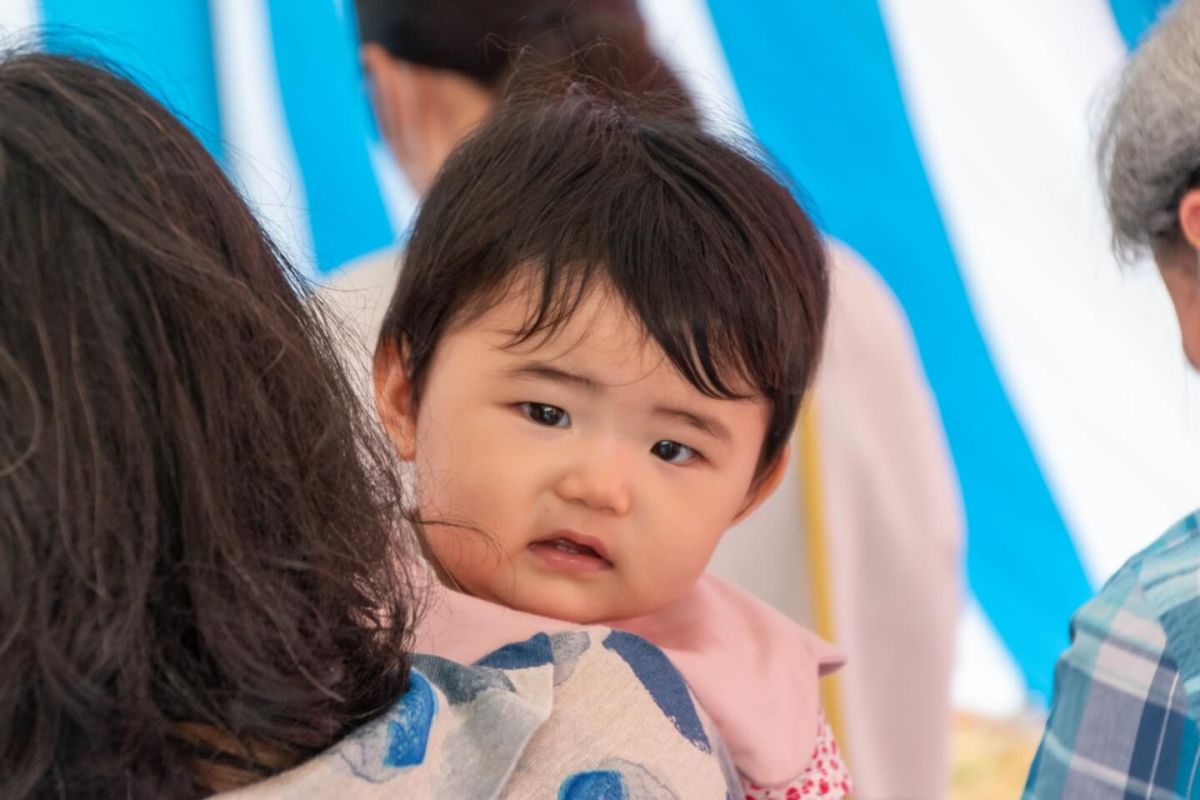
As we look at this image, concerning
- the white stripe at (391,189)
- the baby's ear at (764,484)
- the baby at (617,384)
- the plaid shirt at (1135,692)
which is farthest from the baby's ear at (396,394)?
the white stripe at (391,189)

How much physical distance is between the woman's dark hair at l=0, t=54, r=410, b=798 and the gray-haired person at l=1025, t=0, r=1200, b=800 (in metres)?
0.62

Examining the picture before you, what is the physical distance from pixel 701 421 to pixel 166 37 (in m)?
1.73

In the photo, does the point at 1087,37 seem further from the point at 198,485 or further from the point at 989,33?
the point at 198,485

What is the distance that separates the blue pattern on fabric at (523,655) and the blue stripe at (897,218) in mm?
1780

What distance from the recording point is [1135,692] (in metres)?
1.14

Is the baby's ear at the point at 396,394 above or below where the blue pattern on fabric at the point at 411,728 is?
above

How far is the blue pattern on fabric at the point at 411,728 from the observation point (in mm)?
804

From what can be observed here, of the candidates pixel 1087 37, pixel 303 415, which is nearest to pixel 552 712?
pixel 303 415

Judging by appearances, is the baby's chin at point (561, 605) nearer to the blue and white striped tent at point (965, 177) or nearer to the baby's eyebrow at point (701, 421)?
the baby's eyebrow at point (701, 421)

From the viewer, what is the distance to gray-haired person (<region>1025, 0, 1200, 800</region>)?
1117mm

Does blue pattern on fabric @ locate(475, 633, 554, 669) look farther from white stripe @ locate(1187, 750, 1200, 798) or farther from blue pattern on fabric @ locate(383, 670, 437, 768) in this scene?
white stripe @ locate(1187, 750, 1200, 798)

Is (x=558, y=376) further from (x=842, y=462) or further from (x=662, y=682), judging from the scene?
(x=842, y=462)

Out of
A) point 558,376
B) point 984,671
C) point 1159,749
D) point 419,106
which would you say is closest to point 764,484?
point 558,376

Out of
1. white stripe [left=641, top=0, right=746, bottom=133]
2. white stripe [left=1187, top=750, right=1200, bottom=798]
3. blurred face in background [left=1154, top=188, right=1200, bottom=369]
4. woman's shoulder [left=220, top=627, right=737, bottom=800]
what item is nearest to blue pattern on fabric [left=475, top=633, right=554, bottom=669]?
woman's shoulder [left=220, top=627, right=737, bottom=800]
